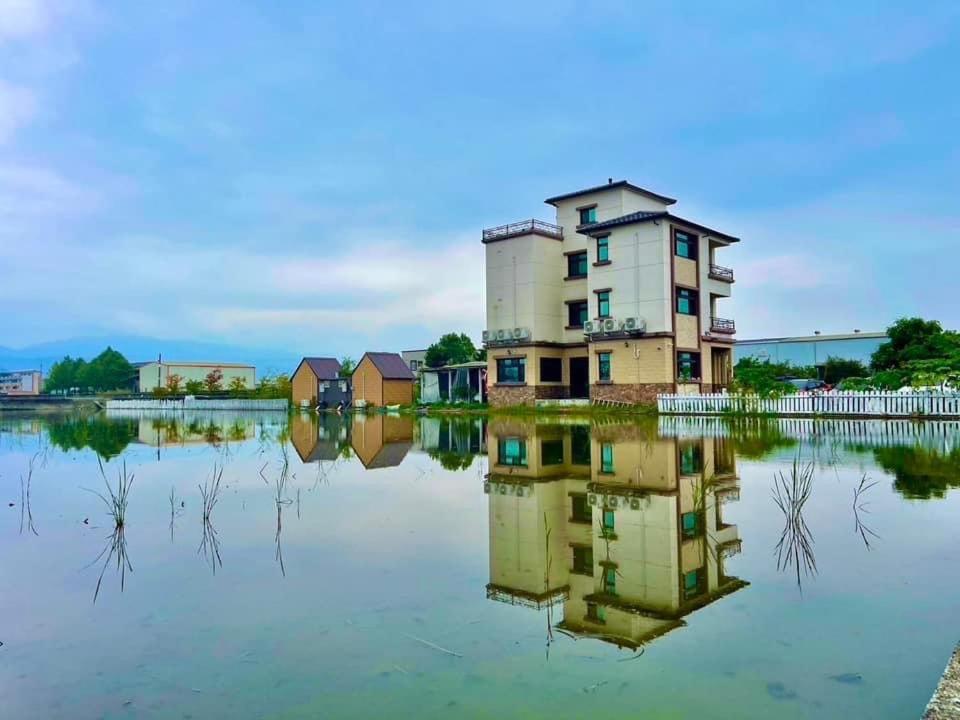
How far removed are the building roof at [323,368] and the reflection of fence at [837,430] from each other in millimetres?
33405

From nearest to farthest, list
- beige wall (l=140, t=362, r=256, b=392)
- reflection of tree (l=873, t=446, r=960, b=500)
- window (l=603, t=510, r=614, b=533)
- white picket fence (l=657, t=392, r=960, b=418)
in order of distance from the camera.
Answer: window (l=603, t=510, r=614, b=533) → reflection of tree (l=873, t=446, r=960, b=500) → white picket fence (l=657, t=392, r=960, b=418) → beige wall (l=140, t=362, r=256, b=392)

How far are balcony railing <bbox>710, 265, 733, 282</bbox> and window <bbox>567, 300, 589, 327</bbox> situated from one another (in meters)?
6.49

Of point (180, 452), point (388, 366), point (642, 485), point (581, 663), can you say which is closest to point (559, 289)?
point (388, 366)

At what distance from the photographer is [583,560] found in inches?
219

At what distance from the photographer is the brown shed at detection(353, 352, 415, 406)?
47.3 metres

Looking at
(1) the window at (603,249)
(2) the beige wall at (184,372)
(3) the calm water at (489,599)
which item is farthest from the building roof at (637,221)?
(2) the beige wall at (184,372)

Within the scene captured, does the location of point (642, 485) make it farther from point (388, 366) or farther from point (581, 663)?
point (388, 366)

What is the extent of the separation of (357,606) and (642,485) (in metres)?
5.56

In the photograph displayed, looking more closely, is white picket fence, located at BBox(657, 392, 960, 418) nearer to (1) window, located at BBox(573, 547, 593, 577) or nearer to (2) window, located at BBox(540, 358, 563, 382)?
(2) window, located at BBox(540, 358, 563, 382)

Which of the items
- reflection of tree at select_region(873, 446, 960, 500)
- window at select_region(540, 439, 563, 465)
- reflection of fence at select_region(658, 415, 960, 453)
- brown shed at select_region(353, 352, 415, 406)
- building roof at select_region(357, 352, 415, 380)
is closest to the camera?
reflection of tree at select_region(873, 446, 960, 500)

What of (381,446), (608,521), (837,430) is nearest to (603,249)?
(837,430)

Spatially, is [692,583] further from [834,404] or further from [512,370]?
[512,370]

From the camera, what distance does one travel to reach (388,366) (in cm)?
4859

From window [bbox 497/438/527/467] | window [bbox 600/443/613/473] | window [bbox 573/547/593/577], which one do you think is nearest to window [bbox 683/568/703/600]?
window [bbox 573/547/593/577]
